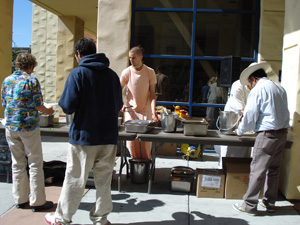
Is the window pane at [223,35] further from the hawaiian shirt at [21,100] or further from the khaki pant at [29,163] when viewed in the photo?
the khaki pant at [29,163]

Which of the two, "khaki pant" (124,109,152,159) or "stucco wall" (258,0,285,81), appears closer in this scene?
"khaki pant" (124,109,152,159)

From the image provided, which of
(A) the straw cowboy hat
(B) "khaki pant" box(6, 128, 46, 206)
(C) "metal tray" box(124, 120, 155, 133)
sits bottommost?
(B) "khaki pant" box(6, 128, 46, 206)

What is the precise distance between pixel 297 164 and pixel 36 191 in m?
3.38

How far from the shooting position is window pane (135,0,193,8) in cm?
755

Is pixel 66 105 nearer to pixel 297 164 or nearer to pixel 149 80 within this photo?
pixel 149 80

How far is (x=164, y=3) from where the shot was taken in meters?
7.59

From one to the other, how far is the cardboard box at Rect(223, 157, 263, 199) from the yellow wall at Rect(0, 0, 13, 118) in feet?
16.7

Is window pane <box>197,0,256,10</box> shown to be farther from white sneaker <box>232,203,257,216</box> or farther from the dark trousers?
white sneaker <box>232,203,257,216</box>

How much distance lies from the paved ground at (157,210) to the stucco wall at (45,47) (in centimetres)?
932

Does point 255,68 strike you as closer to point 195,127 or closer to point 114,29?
point 195,127

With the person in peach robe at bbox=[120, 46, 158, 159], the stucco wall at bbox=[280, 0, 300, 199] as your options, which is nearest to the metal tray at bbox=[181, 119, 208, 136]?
the person in peach robe at bbox=[120, 46, 158, 159]

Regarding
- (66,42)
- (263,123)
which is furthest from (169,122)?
(66,42)

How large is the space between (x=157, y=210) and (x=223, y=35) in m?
4.88

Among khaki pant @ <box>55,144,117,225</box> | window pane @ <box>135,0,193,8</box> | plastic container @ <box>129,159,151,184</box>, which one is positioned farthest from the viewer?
window pane @ <box>135,0,193,8</box>
